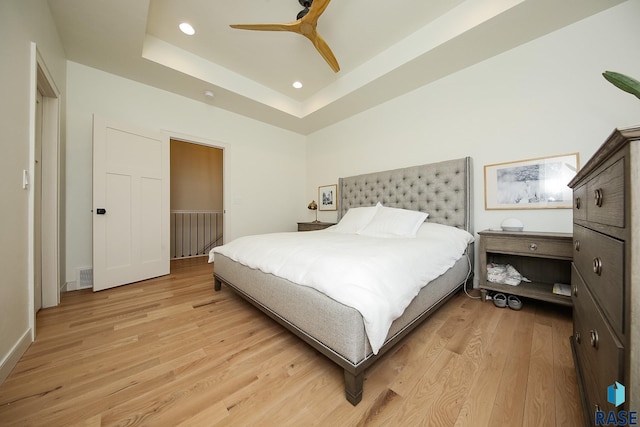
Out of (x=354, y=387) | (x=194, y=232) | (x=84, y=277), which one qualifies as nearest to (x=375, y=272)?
(x=354, y=387)

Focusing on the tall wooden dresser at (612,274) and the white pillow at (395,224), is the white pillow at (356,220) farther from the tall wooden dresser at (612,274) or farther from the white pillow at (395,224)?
the tall wooden dresser at (612,274)

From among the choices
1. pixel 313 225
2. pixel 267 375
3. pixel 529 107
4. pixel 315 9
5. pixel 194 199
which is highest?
pixel 315 9

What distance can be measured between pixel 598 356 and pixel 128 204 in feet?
12.6

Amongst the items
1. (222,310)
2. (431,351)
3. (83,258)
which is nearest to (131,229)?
(83,258)

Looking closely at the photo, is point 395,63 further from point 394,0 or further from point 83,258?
point 83,258

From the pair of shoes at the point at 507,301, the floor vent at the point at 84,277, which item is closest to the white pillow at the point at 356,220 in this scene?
the pair of shoes at the point at 507,301

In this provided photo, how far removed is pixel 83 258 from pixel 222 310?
1.96 metres

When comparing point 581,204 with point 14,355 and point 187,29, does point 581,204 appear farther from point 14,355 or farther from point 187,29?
point 187,29

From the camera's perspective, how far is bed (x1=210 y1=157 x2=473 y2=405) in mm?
1052

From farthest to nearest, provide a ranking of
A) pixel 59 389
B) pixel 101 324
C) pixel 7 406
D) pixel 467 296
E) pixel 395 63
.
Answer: pixel 395 63, pixel 467 296, pixel 101 324, pixel 59 389, pixel 7 406

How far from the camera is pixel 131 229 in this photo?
272 centimetres

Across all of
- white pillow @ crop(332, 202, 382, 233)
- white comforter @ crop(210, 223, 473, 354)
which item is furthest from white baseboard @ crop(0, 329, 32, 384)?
white pillow @ crop(332, 202, 382, 233)

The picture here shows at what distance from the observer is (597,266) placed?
0.79m

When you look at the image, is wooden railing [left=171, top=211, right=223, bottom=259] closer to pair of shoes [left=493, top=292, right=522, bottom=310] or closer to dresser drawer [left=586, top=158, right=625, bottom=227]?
pair of shoes [left=493, top=292, right=522, bottom=310]
